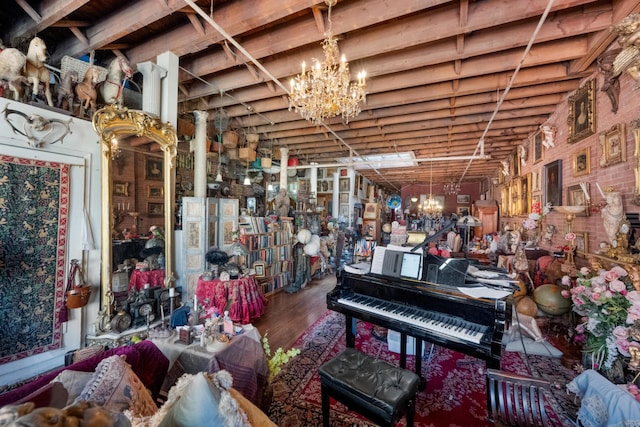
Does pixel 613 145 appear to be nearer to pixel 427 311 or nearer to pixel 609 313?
pixel 609 313

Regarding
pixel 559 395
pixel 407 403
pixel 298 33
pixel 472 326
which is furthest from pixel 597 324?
pixel 298 33

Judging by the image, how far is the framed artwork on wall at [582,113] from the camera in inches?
134

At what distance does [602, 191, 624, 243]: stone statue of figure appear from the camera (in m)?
2.64

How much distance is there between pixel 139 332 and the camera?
9.81 feet

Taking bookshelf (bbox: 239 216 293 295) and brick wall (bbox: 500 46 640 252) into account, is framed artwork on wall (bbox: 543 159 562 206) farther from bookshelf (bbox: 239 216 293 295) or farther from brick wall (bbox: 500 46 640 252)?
bookshelf (bbox: 239 216 293 295)

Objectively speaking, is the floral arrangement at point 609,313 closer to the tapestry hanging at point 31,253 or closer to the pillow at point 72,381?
the pillow at point 72,381

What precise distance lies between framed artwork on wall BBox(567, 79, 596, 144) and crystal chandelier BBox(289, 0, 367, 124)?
3.14m

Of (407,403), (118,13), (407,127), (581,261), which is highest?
(118,13)

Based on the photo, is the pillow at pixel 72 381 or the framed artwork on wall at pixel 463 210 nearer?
the pillow at pixel 72 381

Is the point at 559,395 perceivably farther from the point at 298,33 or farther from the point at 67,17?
the point at 67,17

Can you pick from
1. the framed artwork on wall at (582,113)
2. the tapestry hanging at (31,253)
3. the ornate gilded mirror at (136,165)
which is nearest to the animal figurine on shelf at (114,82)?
the ornate gilded mirror at (136,165)

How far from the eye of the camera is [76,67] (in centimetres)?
304

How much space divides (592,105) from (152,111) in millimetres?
5721

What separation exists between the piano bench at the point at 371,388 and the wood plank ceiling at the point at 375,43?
3005 mm
